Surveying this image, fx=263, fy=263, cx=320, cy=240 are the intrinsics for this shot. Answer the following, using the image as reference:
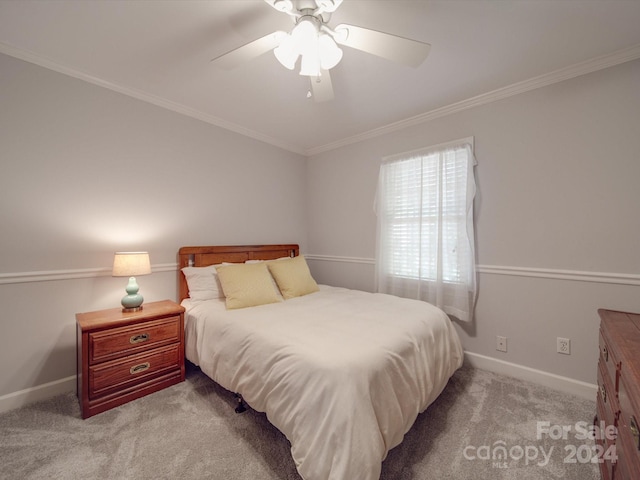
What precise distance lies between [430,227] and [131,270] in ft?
8.67

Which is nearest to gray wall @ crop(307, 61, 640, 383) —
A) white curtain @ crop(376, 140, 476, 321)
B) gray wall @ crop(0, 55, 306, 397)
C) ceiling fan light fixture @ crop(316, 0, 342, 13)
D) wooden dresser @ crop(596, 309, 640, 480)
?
white curtain @ crop(376, 140, 476, 321)

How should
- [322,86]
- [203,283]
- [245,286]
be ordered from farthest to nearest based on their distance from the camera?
[203,283], [245,286], [322,86]

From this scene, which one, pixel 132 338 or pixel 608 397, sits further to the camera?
pixel 132 338

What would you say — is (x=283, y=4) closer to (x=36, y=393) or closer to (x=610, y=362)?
(x=610, y=362)

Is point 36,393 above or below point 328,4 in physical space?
below

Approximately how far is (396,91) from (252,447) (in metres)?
2.82

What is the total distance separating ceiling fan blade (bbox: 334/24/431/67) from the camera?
132 centimetres

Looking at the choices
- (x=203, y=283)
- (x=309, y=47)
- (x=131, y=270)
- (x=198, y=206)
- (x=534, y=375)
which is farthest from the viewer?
(x=198, y=206)

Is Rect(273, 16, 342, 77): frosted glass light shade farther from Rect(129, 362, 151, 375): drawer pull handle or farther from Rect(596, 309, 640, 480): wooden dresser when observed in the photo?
Rect(129, 362, 151, 375): drawer pull handle

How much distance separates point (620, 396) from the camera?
104cm

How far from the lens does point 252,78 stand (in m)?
2.12

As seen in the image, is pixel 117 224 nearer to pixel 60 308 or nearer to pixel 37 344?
pixel 60 308

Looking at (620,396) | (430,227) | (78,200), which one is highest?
(78,200)

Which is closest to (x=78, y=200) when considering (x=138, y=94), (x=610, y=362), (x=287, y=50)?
(x=138, y=94)
